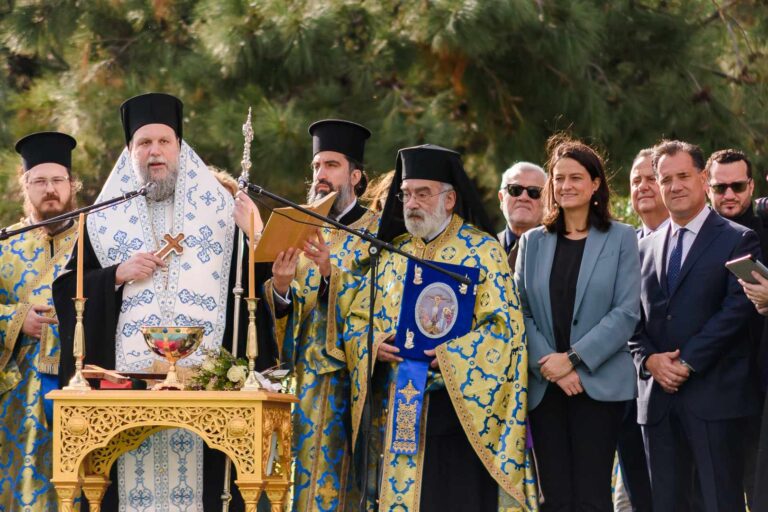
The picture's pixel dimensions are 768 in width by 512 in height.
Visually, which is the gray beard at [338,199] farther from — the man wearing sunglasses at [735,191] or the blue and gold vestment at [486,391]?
the man wearing sunglasses at [735,191]

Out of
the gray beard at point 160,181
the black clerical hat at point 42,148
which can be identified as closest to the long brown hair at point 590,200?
the gray beard at point 160,181

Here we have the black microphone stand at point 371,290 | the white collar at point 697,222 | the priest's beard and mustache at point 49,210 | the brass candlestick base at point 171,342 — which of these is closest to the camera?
the brass candlestick base at point 171,342

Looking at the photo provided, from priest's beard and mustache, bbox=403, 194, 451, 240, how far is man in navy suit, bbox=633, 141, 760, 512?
1289 millimetres

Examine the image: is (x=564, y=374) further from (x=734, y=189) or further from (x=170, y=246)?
(x=170, y=246)

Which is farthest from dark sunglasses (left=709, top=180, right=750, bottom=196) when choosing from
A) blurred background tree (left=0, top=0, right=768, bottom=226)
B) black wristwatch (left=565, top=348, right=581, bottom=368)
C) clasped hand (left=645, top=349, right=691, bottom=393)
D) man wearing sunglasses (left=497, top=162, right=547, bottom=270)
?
blurred background tree (left=0, top=0, right=768, bottom=226)

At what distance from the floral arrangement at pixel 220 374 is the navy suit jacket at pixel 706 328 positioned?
2339mm

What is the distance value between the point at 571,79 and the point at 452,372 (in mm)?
4481

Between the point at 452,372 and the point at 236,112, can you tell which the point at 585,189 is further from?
the point at 236,112

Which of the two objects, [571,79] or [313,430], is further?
[571,79]

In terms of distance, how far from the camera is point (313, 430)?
27.5 ft

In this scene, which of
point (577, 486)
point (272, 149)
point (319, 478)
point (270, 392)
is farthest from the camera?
point (272, 149)

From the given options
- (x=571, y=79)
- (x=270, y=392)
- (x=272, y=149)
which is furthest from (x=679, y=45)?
(x=270, y=392)

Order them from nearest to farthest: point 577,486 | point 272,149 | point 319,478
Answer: point 577,486 < point 319,478 < point 272,149

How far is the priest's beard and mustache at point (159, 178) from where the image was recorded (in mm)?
7914
